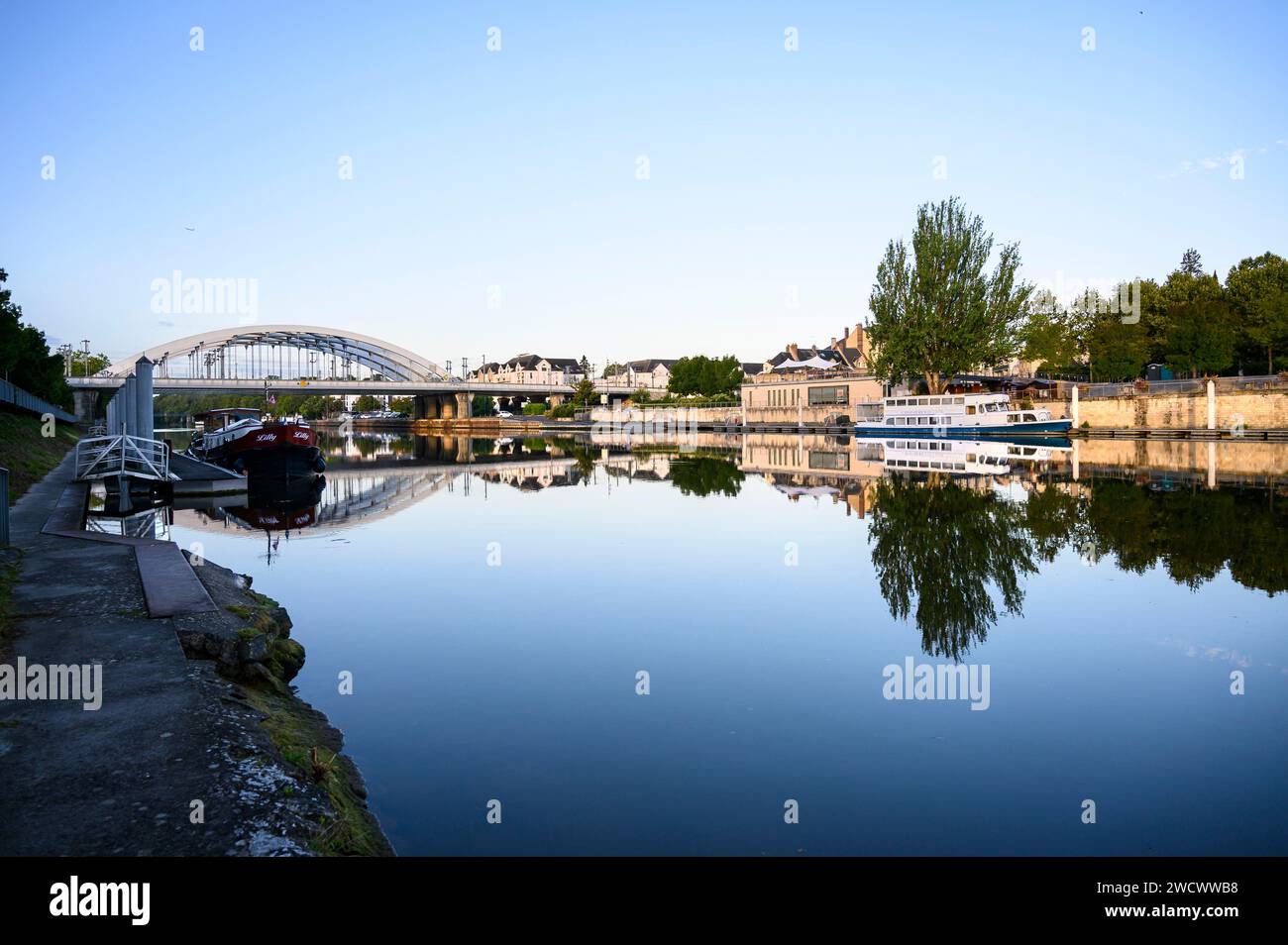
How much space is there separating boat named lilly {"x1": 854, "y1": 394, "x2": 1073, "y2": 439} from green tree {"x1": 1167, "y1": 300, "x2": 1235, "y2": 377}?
10.1 m

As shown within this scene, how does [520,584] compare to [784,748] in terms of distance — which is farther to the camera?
[520,584]

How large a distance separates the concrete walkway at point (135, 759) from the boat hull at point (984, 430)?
193 ft

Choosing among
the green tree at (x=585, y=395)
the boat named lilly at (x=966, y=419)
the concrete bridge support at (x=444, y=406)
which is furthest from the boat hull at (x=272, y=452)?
the concrete bridge support at (x=444, y=406)

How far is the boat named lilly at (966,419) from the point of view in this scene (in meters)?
59.8

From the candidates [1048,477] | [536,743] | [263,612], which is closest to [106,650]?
[263,612]

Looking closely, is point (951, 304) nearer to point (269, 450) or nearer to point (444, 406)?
point (269, 450)

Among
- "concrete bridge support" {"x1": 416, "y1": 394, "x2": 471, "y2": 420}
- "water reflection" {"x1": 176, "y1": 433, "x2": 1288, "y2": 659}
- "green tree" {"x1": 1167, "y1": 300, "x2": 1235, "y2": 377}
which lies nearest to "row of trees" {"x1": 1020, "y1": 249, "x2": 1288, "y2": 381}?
"green tree" {"x1": 1167, "y1": 300, "x2": 1235, "y2": 377}

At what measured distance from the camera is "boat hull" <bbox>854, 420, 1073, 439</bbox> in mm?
58156

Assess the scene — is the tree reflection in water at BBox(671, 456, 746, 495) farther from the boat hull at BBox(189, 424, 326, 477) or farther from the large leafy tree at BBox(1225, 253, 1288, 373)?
the large leafy tree at BBox(1225, 253, 1288, 373)
